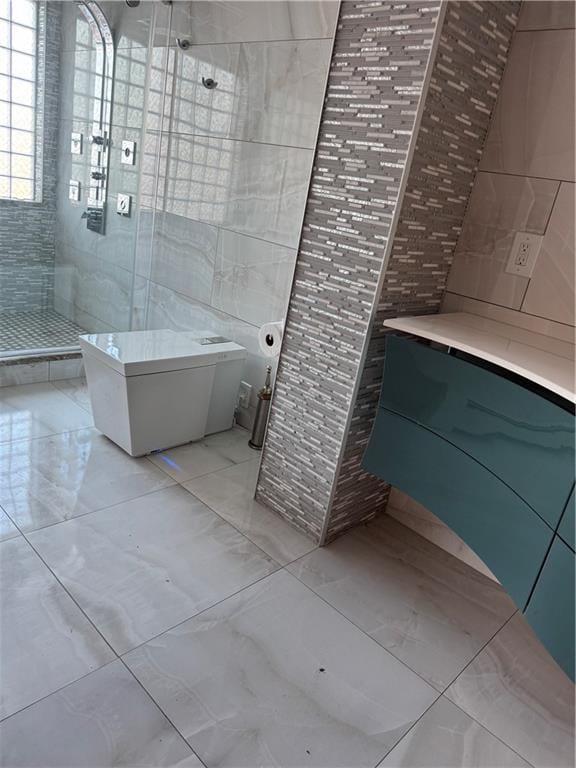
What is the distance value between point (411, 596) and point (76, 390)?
210 centimetres

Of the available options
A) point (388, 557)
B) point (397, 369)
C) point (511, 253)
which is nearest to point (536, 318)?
point (511, 253)

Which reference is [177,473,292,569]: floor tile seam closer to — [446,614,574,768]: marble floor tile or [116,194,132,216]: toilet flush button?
[446,614,574,768]: marble floor tile

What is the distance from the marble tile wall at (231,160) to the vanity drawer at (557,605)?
4.98 ft

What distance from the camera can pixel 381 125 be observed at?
60.9 inches

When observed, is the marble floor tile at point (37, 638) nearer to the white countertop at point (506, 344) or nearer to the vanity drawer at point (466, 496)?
the vanity drawer at point (466, 496)

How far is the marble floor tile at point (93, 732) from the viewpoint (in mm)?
1122

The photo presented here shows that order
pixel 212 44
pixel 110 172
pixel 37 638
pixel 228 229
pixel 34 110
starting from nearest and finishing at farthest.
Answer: pixel 37 638, pixel 212 44, pixel 228 229, pixel 34 110, pixel 110 172

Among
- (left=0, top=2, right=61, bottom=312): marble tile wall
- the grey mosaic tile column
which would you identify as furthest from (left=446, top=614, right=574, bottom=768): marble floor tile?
(left=0, top=2, right=61, bottom=312): marble tile wall

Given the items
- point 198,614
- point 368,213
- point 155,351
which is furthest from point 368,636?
→ point 155,351

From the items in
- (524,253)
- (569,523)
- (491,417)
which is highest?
(524,253)

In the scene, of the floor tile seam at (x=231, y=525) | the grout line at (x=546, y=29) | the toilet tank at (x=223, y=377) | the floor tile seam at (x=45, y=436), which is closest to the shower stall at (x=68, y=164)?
the floor tile seam at (x=45, y=436)

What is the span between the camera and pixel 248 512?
2.08 meters

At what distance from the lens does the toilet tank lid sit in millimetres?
2174

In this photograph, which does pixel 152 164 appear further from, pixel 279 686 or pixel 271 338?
pixel 279 686
